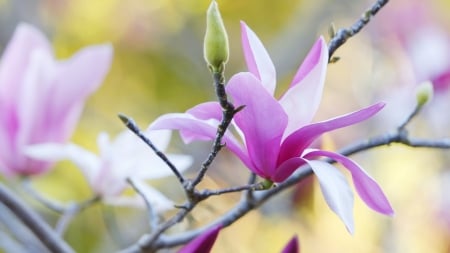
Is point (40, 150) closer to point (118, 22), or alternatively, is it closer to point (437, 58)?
point (437, 58)

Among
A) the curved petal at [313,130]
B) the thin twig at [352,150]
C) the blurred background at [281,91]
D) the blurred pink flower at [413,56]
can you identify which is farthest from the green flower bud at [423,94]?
the blurred pink flower at [413,56]

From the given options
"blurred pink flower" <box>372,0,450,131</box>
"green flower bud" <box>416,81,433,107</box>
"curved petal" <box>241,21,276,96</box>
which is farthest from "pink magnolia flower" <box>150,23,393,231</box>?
"blurred pink flower" <box>372,0,450,131</box>

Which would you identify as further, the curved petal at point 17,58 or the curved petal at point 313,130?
the curved petal at point 17,58

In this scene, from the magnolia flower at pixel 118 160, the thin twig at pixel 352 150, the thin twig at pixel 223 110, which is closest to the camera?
the thin twig at pixel 223 110

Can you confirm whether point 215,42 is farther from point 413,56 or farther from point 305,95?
point 413,56

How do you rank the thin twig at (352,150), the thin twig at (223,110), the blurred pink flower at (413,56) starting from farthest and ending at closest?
the blurred pink flower at (413,56), the thin twig at (352,150), the thin twig at (223,110)

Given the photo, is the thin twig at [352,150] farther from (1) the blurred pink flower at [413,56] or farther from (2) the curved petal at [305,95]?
(1) the blurred pink flower at [413,56]

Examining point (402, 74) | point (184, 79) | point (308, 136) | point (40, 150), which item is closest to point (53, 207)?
point (40, 150)

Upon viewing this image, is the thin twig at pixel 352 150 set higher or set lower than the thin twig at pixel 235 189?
lower
